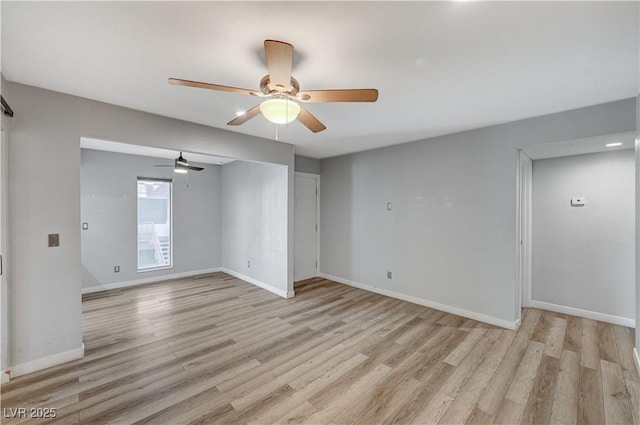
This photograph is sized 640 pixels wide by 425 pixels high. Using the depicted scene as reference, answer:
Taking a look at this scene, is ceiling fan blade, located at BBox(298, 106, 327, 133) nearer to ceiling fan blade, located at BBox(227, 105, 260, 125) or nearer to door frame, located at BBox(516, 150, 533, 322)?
ceiling fan blade, located at BBox(227, 105, 260, 125)

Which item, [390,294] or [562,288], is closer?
[562,288]

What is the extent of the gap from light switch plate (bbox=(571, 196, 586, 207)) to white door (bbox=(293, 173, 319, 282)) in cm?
411

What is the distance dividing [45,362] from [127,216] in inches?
124

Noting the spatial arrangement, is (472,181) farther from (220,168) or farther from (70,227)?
(220,168)

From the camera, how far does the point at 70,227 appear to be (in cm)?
252

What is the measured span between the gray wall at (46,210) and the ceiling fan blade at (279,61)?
85.0 inches

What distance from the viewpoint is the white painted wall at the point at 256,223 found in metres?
4.50

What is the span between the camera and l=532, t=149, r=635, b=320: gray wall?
3.32m

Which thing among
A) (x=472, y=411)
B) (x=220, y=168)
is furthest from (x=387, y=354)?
(x=220, y=168)

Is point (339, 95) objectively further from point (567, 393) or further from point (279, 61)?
point (567, 393)

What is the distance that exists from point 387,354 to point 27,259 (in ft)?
11.3

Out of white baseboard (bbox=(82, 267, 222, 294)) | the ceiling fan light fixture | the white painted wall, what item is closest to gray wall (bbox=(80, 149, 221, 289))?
white baseboard (bbox=(82, 267, 222, 294))

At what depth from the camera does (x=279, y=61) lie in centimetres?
149

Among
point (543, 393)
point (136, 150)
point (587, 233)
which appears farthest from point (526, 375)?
point (136, 150)
